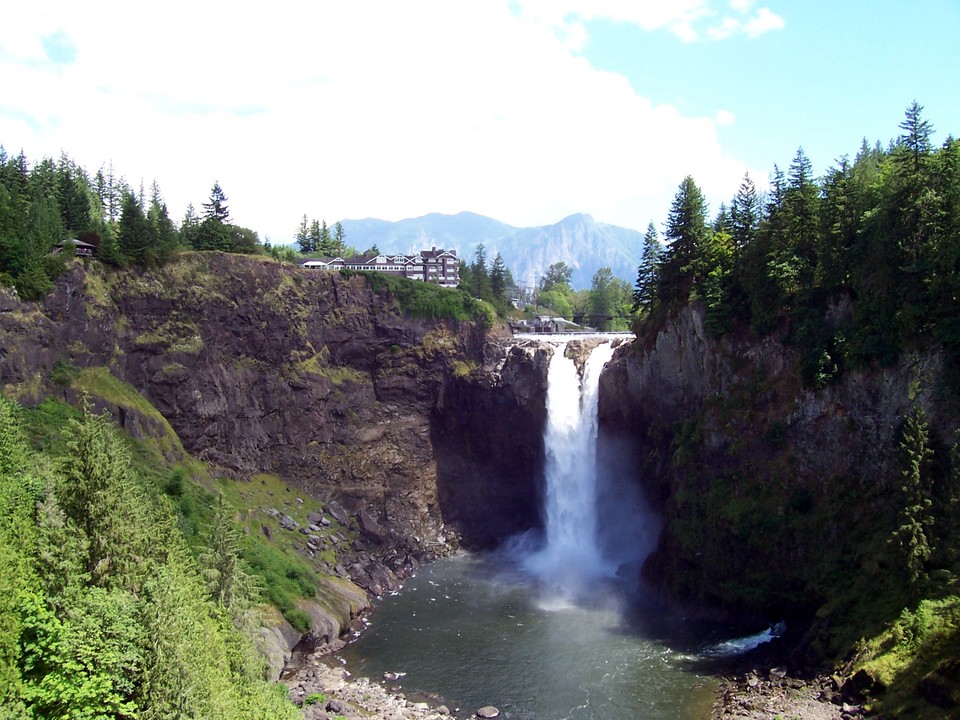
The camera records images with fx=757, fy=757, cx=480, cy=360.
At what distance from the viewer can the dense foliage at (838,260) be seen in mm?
46250

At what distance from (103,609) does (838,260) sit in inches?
1908

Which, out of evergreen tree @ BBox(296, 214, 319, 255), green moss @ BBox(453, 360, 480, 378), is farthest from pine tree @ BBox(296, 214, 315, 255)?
green moss @ BBox(453, 360, 480, 378)

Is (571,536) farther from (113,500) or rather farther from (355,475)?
(113,500)

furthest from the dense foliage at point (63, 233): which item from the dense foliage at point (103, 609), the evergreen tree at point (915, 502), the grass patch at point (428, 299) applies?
the evergreen tree at point (915, 502)

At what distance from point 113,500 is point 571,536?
46.9 meters

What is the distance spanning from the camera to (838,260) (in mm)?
52281

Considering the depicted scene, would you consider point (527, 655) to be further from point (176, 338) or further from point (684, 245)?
point (176, 338)

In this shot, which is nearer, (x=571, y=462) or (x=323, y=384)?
(x=571, y=462)

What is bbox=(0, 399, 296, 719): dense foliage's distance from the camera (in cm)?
2547

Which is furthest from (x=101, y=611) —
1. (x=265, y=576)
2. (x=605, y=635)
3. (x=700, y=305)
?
(x=700, y=305)

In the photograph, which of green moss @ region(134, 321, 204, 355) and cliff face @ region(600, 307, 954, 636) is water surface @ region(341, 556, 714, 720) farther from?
green moss @ region(134, 321, 204, 355)

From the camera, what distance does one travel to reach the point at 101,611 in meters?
27.9

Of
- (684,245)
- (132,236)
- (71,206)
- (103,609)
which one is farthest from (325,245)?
(103,609)

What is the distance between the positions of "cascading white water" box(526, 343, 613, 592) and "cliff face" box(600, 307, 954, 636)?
756 cm
